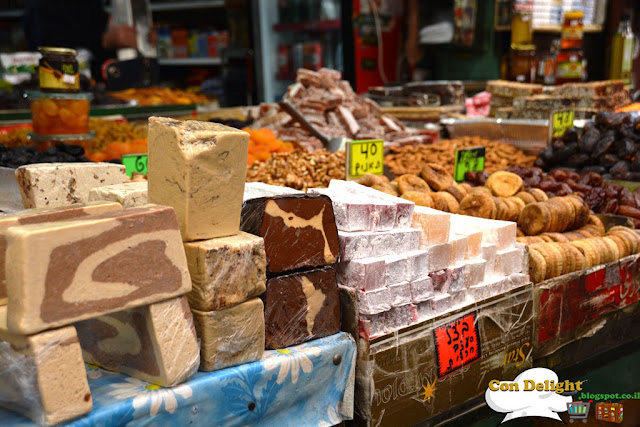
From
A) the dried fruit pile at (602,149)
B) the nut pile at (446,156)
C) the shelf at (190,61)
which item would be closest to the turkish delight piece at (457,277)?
the nut pile at (446,156)

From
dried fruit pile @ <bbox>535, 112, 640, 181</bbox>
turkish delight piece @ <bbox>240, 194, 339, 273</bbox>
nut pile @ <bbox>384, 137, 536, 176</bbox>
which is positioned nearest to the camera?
turkish delight piece @ <bbox>240, 194, 339, 273</bbox>

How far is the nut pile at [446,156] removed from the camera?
3.22m

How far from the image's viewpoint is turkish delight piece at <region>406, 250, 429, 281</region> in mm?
1706

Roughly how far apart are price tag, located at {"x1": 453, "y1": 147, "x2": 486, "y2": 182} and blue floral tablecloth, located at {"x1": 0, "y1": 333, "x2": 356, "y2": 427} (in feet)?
5.35

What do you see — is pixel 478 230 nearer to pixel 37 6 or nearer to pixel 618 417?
pixel 618 417

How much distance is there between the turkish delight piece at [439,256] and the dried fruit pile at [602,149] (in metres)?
→ 1.93

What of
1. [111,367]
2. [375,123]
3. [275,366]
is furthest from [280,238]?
[375,123]

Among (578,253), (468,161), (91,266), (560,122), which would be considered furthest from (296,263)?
(560,122)

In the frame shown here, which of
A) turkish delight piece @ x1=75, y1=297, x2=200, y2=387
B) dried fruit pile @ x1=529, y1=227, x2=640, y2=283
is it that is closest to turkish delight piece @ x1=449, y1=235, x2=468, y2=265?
dried fruit pile @ x1=529, y1=227, x2=640, y2=283

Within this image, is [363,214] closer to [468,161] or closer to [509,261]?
[509,261]

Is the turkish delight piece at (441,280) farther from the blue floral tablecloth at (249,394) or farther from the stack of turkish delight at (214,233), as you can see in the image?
the stack of turkish delight at (214,233)

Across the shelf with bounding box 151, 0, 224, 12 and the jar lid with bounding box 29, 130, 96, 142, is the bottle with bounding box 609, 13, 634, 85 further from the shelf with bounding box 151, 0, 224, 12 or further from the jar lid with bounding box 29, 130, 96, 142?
the jar lid with bounding box 29, 130, 96, 142

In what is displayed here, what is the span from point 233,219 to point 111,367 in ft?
1.39

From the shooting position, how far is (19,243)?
3.58ft
